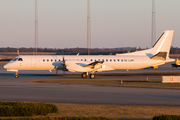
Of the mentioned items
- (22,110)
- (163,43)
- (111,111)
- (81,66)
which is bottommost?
(111,111)

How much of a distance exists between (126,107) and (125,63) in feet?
88.8

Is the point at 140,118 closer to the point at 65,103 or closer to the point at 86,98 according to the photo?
the point at 65,103

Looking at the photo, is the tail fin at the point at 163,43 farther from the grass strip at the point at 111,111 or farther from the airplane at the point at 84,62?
the grass strip at the point at 111,111

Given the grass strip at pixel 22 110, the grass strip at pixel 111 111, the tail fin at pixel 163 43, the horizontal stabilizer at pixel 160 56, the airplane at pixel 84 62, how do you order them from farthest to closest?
the tail fin at pixel 163 43 → the horizontal stabilizer at pixel 160 56 → the airplane at pixel 84 62 → the grass strip at pixel 111 111 → the grass strip at pixel 22 110

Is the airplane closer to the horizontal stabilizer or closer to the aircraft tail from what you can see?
the horizontal stabilizer

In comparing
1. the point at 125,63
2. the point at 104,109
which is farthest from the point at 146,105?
the point at 125,63

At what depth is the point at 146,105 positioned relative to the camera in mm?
17094

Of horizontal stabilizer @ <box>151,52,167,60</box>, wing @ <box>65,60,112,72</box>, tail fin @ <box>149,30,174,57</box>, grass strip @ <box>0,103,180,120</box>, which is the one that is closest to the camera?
grass strip @ <box>0,103,180,120</box>

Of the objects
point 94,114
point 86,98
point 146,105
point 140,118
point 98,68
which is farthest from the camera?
point 98,68

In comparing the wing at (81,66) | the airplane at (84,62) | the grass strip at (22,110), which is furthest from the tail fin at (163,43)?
the grass strip at (22,110)

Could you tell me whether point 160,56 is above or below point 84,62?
above

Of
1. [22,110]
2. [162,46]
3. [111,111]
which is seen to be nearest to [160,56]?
[162,46]

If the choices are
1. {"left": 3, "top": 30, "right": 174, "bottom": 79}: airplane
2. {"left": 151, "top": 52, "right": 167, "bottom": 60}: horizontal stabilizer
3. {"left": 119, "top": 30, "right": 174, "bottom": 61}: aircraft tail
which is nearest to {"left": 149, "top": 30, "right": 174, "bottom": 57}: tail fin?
{"left": 119, "top": 30, "right": 174, "bottom": 61}: aircraft tail

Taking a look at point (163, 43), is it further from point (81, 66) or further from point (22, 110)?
point (22, 110)
